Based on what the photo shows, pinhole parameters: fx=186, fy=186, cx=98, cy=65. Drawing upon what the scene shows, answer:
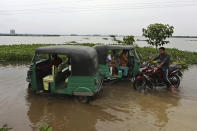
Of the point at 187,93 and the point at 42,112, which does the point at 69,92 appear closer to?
the point at 42,112

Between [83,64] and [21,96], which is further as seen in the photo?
[21,96]

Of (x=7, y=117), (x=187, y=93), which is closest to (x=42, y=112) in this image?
(x=7, y=117)

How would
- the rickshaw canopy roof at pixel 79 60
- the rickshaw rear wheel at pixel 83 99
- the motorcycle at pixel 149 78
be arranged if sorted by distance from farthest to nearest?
the motorcycle at pixel 149 78 → the rickshaw rear wheel at pixel 83 99 → the rickshaw canopy roof at pixel 79 60

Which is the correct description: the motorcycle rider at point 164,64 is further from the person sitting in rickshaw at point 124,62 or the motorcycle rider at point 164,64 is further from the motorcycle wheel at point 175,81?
the person sitting in rickshaw at point 124,62

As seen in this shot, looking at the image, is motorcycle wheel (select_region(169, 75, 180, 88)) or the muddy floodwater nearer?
the muddy floodwater

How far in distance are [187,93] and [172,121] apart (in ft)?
9.93

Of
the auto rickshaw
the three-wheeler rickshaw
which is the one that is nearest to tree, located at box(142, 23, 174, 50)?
the auto rickshaw

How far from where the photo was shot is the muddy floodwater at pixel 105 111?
5129 millimetres

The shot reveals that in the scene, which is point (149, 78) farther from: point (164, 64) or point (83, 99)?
point (83, 99)

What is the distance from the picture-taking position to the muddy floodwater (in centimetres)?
513

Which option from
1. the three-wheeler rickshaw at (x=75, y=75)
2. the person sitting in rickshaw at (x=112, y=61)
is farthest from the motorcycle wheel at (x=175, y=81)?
the three-wheeler rickshaw at (x=75, y=75)

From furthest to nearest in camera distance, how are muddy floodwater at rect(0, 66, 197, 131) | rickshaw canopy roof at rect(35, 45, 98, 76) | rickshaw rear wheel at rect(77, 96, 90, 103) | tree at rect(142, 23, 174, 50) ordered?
1. tree at rect(142, 23, 174, 50)
2. rickshaw rear wheel at rect(77, 96, 90, 103)
3. rickshaw canopy roof at rect(35, 45, 98, 76)
4. muddy floodwater at rect(0, 66, 197, 131)

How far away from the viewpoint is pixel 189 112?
603cm

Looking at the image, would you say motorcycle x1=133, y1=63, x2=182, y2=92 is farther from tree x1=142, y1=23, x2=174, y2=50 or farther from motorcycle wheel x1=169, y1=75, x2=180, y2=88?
tree x1=142, y1=23, x2=174, y2=50
